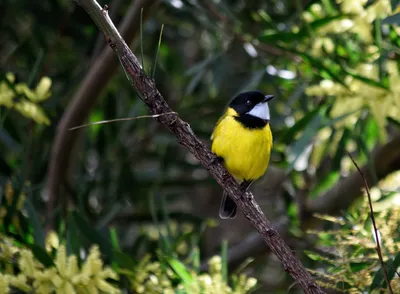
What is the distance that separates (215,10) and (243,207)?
2382 millimetres

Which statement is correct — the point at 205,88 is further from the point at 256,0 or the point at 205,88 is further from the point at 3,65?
the point at 3,65

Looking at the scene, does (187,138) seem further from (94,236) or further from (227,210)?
(227,210)

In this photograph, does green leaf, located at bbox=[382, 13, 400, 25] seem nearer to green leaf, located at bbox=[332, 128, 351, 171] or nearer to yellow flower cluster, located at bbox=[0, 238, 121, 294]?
green leaf, located at bbox=[332, 128, 351, 171]

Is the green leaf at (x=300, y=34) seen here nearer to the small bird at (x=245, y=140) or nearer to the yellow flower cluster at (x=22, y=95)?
the small bird at (x=245, y=140)

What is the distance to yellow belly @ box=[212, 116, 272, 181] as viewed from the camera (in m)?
3.40

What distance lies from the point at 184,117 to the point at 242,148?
5.47 ft

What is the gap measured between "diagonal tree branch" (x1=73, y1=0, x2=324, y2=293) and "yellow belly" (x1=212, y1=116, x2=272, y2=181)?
0.76 metres

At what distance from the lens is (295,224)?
439 centimetres

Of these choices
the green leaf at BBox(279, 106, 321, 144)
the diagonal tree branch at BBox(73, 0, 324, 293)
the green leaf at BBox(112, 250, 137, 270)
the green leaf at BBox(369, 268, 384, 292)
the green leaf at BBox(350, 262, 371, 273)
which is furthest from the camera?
the green leaf at BBox(279, 106, 321, 144)

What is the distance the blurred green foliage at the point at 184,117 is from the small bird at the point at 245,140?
0.56 ft

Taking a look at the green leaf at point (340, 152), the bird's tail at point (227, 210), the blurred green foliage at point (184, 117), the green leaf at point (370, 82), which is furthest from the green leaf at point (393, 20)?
the bird's tail at point (227, 210)

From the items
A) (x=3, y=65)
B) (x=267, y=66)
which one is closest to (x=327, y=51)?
(x=267, y=66)

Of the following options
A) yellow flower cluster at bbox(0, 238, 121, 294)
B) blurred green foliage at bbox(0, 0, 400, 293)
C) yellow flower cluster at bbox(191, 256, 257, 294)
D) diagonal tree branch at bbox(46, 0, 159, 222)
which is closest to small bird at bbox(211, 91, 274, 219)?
blurred green foliage at bbox(0, 0, 400, 293)

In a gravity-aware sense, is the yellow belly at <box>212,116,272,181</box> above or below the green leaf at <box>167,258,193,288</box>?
above
